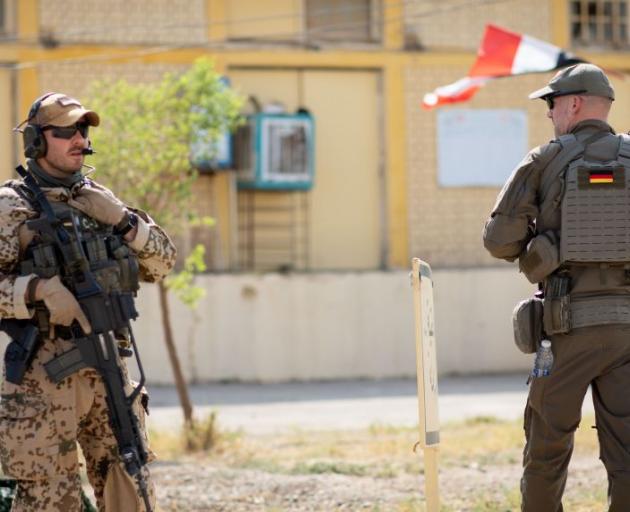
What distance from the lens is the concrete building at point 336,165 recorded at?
18.2 metres

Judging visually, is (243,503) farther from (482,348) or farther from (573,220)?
(482,348)

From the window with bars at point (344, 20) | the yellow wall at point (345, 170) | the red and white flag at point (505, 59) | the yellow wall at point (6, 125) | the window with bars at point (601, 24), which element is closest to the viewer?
the red and white flag at point (505, 59)

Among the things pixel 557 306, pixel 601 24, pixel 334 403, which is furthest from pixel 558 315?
pixel 601 24

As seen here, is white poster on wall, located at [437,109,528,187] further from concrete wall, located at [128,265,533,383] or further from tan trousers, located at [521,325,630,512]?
tan trousers, located at [521,325,630,512]

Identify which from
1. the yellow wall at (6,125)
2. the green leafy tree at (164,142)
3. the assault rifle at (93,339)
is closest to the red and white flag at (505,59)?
the green leafy tree at (164,142)

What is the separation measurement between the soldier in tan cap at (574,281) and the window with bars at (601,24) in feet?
50.2

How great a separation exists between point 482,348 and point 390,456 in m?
9.57

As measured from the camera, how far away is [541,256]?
5629 millimetres

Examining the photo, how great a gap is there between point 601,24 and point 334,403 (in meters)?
8.23

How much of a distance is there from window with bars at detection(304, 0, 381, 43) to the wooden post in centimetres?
1370

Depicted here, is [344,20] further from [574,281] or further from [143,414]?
[143,414]

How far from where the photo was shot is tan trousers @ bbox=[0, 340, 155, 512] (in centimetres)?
512

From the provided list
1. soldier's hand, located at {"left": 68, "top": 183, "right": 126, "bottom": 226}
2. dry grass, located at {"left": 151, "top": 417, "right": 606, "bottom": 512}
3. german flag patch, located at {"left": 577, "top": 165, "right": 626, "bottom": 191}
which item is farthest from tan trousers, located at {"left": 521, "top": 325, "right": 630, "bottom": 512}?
soldier's hand, located at {"left": 68, "top": 183, "right": 126, "bottom": 226}

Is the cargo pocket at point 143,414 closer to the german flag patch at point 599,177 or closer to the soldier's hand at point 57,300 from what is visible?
the soldier's hand at point 57,300
